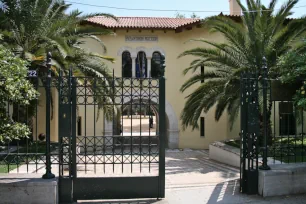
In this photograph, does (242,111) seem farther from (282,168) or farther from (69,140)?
(69,140)

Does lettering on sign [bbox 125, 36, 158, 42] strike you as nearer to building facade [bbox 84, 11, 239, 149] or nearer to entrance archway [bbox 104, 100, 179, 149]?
building facade [bbox 84, 11, 239, 149]

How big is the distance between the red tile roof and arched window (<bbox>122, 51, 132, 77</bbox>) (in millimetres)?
1639

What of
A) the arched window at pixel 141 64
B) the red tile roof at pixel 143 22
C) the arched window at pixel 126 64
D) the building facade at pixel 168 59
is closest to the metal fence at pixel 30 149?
the arched window at pixel 126 64

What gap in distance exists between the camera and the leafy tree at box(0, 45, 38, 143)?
5.52 m

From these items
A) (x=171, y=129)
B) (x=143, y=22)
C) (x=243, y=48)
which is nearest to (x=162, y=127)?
(x=243, y=48)

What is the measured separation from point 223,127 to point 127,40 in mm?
7234

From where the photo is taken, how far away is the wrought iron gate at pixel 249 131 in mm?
6738

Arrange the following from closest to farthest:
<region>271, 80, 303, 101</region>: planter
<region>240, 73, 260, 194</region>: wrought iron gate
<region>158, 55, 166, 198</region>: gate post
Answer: <region>158, 55, 166, 198</region>: gate post → <region>240, 73, 260, 194</region>: wrought iron gate → <region>271, 80, 303, 101</region>: planter

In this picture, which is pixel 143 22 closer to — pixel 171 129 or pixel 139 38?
pixel 139 38

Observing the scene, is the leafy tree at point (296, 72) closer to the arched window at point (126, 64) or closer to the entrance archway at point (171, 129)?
the entrance archway at point (171, 129)

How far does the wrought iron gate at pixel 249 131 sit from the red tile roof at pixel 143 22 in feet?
38.1

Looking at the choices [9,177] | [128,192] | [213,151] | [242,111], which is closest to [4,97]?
[9,177]

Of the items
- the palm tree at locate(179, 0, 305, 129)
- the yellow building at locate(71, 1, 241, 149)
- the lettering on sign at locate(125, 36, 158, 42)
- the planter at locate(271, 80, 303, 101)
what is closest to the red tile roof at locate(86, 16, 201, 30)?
the yellow building at locate(71, 1, 241, 149)

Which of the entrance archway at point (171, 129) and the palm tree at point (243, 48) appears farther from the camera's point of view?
the entrance archway at point (171, 129)
